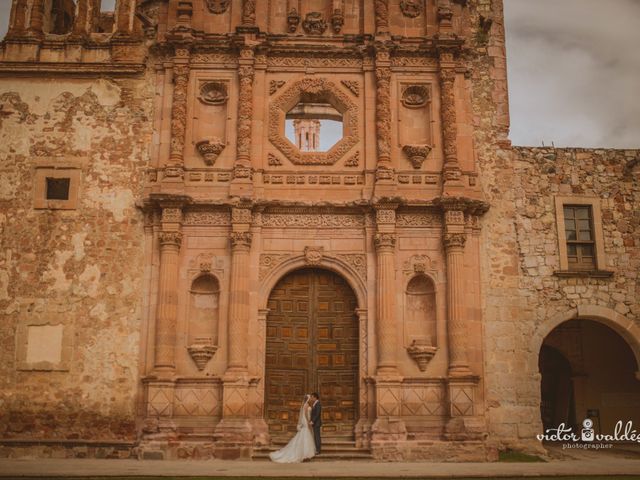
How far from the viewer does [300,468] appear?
1322cm

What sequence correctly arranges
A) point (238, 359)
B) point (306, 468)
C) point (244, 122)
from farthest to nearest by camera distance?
point (244, 122)
point (238, 359)
point (306, 468)

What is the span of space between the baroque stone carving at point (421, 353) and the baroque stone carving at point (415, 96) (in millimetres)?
5862

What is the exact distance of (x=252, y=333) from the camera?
16062 millimetres

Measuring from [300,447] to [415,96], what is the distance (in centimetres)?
879

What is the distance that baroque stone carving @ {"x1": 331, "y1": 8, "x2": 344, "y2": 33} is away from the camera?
17906 millimetres

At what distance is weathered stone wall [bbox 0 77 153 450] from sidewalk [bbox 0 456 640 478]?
4.65 feet

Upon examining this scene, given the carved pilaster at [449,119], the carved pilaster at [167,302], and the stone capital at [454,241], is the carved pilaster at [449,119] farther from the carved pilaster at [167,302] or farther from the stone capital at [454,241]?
the carved pilaster at [167,302]

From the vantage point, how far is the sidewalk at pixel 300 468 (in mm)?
12281

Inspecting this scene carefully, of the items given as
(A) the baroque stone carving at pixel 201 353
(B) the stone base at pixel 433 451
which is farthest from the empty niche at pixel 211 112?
(B) the stone base at pixel 433 451

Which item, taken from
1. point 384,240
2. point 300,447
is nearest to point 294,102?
point 384,240

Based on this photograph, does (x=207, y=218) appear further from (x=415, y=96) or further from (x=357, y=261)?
(x=415, y=96)

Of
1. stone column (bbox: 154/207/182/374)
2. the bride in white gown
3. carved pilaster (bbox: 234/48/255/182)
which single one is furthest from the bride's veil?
carved pilaster (bbox: 234/48/255/182)

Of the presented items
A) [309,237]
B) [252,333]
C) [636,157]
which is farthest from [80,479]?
[636,157]

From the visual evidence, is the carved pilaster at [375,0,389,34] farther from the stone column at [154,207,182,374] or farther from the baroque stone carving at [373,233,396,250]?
the stone column at [154,207,182,374]
